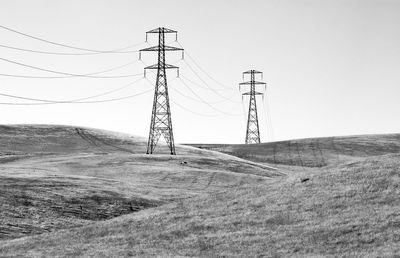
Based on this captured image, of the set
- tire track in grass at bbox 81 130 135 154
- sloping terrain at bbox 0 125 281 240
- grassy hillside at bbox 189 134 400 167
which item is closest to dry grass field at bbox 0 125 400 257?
sloping terrain at bbox 0 125 281 240

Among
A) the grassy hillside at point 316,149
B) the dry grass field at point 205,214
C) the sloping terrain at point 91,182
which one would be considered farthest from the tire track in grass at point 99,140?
the dry grass field at point 205,214

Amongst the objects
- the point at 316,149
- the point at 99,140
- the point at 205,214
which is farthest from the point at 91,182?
the point at 316,149

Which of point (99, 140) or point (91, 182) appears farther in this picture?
point (99, 140)

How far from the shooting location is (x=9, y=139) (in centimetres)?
10219

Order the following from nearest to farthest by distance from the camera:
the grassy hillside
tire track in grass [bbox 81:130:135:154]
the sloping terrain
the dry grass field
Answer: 1. the dry grass field
2. the sloping terrain
3. tire track in grass [bbox 81:130:135:154]
4. the grassy hillside

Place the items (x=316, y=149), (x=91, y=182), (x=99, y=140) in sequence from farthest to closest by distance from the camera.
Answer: (x=316, y=149) < (x=99, y=140) < (x=91, y=182)

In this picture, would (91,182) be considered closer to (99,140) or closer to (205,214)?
(205,214)

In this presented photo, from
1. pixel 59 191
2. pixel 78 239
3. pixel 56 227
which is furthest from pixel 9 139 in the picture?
pixel 78 239

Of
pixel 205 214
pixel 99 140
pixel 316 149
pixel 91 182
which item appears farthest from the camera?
pixel 316 149

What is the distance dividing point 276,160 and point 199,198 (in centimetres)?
6382

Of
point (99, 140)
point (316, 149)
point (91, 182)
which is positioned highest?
point (99, 140)

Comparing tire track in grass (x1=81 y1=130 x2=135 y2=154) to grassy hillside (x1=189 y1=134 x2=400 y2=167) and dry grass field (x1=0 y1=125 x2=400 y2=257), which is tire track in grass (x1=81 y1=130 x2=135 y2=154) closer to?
grassy hillside (x1=189 y1=134 x2=400 y2=167)

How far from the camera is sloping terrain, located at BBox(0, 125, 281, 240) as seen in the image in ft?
136

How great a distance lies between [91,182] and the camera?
5291 cm
